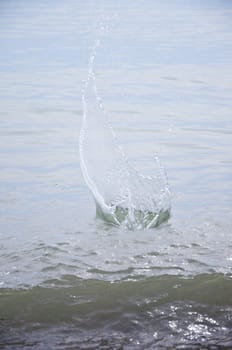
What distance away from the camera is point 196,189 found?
7289mm

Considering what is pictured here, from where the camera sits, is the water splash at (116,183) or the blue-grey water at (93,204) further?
the water splash at (116,183)

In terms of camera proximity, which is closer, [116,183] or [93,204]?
[93,204]

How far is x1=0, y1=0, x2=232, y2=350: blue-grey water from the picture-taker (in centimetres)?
460

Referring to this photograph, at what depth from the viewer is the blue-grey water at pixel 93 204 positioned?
15.1 feet

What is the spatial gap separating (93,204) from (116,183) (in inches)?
18.3

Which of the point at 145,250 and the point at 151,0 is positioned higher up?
the point at 145,250

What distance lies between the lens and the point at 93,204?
6930 mm

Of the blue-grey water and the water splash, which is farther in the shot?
the water splash

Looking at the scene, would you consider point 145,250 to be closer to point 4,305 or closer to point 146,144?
point 4,305

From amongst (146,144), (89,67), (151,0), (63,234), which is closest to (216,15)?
(151,0)

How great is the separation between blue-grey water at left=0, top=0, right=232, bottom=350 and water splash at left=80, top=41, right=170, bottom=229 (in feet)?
0.36

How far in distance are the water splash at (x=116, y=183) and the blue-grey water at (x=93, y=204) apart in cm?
11

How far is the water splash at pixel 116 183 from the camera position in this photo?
21.6 ft

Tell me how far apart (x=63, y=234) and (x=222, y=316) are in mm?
1797
